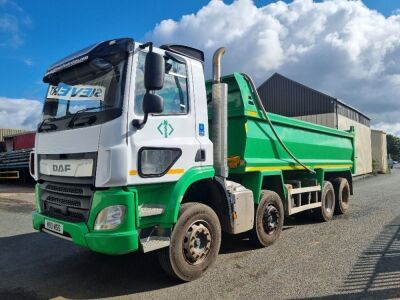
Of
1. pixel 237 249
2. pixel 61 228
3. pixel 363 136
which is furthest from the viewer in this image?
pixel 363 136

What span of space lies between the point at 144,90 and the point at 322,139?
5.45 meters

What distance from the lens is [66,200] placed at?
4.41 m

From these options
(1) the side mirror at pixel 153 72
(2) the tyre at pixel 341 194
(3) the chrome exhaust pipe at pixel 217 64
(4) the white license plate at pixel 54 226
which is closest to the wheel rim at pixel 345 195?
(2) the tyre at pixel 341 194

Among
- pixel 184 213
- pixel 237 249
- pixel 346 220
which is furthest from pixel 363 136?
pixel 184 213

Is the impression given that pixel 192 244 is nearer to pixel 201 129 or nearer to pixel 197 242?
pixel 197 242

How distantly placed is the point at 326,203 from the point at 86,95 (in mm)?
6455

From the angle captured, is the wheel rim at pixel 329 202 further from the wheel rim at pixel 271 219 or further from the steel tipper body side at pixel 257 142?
the wheel rim at pixel 271 219

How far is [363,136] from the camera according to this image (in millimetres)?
28078

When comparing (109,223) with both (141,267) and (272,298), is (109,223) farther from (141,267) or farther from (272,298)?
(272,298)

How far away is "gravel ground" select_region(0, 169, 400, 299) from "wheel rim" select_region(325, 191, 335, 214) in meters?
1.44

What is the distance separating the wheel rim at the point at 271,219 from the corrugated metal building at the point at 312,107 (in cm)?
1722

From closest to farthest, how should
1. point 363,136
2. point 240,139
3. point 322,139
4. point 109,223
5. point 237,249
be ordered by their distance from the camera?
point 109,223 → point 240,139 → point 237,249 → point 322,139 → point 363,136

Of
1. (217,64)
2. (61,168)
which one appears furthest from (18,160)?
(217,64)

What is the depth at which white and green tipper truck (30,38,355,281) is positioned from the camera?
3.92m
